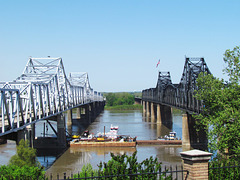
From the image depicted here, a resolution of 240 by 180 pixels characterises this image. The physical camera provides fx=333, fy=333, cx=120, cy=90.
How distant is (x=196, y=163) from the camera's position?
416 inches

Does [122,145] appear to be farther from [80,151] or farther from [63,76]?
[63,76]

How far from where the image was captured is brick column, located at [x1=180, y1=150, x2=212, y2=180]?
1047cm

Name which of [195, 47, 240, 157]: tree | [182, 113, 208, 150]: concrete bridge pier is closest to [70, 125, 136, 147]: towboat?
[182, 113, 208, 150]: concrete bridge pier

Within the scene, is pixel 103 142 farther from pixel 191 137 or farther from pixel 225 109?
pixel 225 109

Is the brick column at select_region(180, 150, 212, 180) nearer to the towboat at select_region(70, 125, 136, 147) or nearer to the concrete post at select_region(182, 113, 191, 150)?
the concrete post at select_region(182, 113, 191, 150)

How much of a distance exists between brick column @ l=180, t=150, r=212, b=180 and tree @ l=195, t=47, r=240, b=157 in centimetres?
570

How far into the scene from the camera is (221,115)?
17.6 meters

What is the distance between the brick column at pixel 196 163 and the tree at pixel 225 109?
5.70 meters

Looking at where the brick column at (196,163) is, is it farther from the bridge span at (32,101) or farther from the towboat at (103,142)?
the towboat at (103,142)

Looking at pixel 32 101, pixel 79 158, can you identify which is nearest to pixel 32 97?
pixel 32 101

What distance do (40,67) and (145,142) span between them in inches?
984

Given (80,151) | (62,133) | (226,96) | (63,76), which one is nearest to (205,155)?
(226,96)

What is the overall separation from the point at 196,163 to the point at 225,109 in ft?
26.5

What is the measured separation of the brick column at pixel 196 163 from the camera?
1047 centimetres
